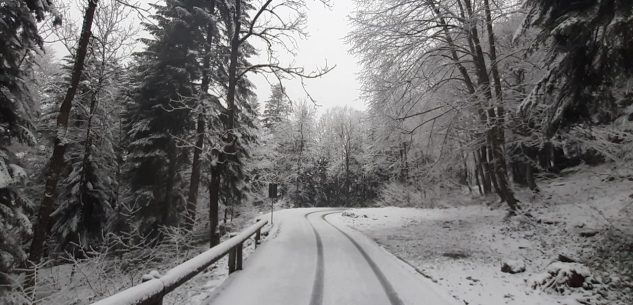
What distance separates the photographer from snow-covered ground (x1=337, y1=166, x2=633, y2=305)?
644cm

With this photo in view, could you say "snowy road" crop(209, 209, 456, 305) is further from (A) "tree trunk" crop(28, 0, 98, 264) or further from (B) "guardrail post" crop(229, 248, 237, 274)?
(A) "tree trunk" crop(28, 0, 98, 264)

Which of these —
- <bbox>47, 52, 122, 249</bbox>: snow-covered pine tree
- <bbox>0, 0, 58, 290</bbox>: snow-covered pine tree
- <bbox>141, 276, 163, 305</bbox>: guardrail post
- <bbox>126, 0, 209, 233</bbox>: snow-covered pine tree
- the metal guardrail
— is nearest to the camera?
the metal guardrail

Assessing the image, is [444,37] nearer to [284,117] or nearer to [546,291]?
[546,291]

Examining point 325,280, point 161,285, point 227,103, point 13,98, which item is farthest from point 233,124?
point 161,285

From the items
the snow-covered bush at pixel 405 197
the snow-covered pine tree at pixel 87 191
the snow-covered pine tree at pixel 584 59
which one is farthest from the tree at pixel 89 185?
the snow-covered bush at pixel 405 197

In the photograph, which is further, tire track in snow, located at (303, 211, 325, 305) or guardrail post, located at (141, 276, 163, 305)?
tire track in snow, located at (303, 211, 325, 305)

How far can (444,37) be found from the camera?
44.4ft

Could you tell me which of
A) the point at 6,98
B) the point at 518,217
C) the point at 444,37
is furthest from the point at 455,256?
the point at 6,98

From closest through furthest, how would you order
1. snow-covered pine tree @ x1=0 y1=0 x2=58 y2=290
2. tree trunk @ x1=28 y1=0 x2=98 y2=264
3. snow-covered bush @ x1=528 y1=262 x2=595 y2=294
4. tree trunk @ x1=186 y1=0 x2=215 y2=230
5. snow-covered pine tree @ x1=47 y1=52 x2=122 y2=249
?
1. snow-covered bush @ x1=528 y1=262 x2=595 y2=294
2. snow-covered pine tree @ x1=0 y1=0 x2=58 y2=290
3. tree trunk @ x1=28 y1=0 x2=98 y2=264
4. tree trunk @ x1=186 y1=0 x2=215 y2=230
5. snow-covered pine tree @ x1=47 y1=52 x2=122 y2=249

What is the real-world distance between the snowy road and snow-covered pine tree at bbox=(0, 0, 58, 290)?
684cm

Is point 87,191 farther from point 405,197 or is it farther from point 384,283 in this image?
point 405,197

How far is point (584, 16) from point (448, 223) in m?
11.7

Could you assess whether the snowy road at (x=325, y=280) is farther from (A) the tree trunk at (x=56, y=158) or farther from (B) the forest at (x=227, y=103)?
(A) the tree trunk at (x=56, y=158)

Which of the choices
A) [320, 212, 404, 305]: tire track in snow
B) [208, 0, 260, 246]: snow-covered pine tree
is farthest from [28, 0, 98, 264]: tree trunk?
[320, 212, 404, 305]: tire track in snow
